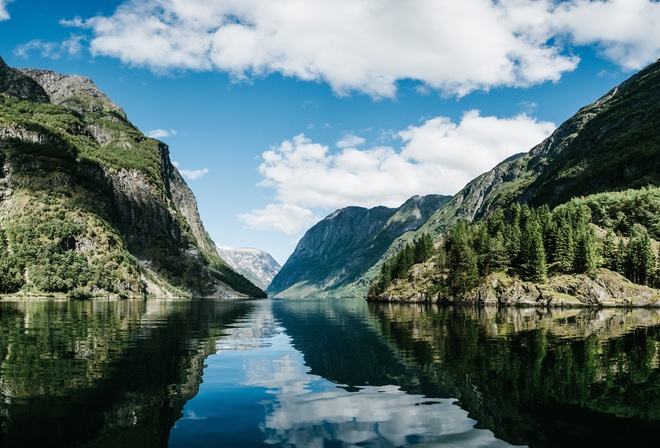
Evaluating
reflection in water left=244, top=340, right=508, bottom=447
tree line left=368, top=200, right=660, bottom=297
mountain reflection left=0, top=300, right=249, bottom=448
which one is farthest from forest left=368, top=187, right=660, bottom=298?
reflection in water left=244, top=340, right=508, bottom=447

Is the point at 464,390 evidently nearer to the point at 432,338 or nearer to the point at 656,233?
the point at 432,338

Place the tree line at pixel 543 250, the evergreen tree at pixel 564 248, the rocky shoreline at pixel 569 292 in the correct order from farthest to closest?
the evergreen tree at pixel 564 248, the tree line at pixel 543 250, the rocky shoreline at pixel 569 292

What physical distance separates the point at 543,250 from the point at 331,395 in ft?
432

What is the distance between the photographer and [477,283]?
152 m

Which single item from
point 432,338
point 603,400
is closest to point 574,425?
point 603,400

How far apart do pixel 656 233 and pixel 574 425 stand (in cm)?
17709

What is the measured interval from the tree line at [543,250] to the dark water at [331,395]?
337ft

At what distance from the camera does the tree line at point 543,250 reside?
134 metres

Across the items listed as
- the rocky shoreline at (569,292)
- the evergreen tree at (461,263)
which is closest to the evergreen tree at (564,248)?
the rocky shoreline at (569,292)

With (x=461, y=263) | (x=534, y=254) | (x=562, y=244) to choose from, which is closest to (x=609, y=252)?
(x=562, y=244)

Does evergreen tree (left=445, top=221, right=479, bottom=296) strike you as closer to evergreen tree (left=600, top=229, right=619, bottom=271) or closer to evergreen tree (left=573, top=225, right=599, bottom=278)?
evergreen tree (left=573, top=225, right=599, bottom=278)

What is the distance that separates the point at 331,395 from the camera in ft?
81.9

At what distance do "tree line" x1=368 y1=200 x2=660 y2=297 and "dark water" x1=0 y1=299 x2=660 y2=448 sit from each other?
103 metres

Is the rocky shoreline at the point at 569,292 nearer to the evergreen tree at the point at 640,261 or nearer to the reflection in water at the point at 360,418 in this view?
the evergreen tree at the point at 640,261
